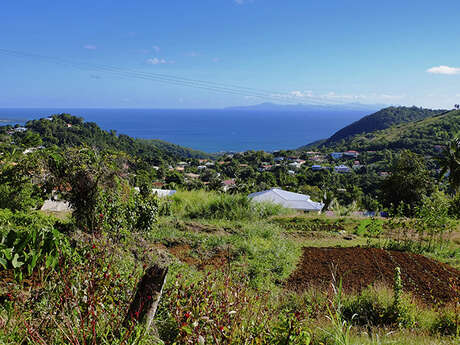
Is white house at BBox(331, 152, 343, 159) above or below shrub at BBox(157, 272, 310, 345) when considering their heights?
below

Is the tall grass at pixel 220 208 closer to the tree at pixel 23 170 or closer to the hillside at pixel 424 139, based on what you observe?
the tree at pixel 23 170

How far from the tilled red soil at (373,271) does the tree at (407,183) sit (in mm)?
16264

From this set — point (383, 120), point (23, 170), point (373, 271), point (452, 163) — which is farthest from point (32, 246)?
point (383, 120)

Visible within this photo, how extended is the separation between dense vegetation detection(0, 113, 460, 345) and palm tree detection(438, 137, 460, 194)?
663 inches

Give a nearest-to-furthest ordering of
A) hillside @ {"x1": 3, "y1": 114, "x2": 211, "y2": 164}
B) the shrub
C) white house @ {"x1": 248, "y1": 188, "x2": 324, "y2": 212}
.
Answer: the shrub → white house @ {"x1": 248, "y1": 188, "x2": 324, "y2": 212} → hillside @ {"x1": 3, "y1": 114, "x2": 211, "y2": 164}

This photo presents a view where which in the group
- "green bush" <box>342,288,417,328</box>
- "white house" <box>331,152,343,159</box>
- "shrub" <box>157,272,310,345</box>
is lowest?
"white house" <box>331,152,343,159</box>

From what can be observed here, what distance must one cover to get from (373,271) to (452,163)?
22870mm

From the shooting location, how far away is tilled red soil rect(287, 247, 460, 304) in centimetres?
498

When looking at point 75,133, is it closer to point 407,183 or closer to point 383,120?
point 407,183

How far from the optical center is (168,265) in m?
3.35

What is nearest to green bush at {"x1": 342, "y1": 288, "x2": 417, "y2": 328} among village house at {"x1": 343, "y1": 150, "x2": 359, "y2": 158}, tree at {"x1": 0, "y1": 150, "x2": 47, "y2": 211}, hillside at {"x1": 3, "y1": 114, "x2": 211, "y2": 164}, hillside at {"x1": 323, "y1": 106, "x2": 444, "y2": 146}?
tree at {"x1": 0, "y1": 150, "x2": 47, "y2": 211}

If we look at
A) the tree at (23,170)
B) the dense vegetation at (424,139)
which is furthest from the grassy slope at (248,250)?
the dense vegetation at (424,139)

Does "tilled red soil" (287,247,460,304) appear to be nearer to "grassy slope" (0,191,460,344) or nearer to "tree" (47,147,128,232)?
"grassy slope" (0,191,460,344)

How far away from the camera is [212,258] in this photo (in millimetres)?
5945
